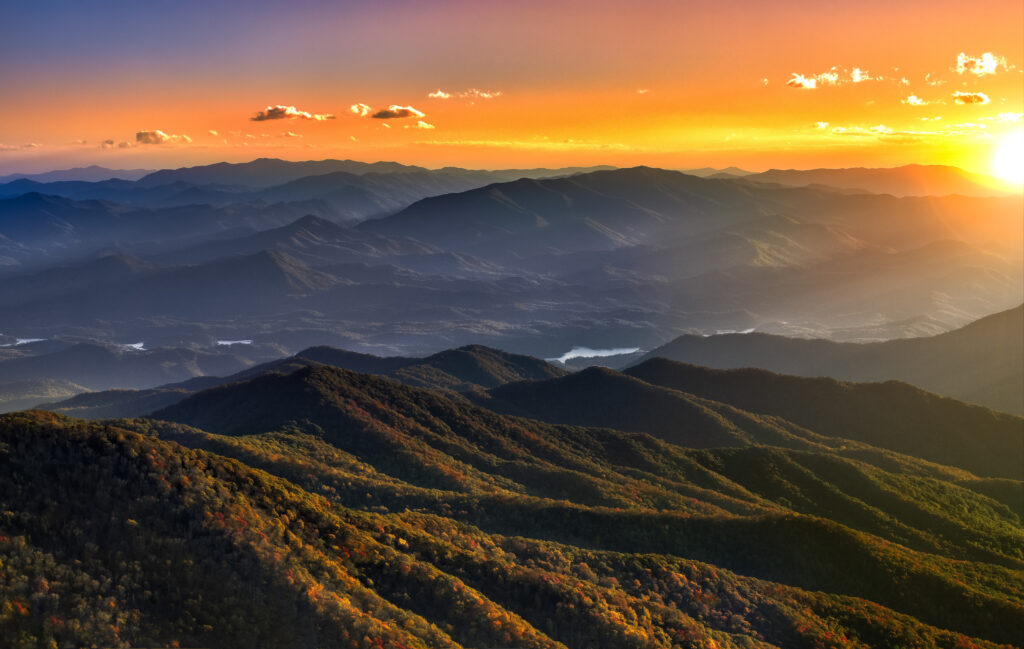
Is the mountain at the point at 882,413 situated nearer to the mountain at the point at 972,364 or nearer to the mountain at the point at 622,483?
the mountain at the point at 622,483

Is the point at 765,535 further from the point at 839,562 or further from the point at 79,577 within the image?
the point at 79,577

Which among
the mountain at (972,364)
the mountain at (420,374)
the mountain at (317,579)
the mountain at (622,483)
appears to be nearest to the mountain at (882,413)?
the mountain at (622,483)

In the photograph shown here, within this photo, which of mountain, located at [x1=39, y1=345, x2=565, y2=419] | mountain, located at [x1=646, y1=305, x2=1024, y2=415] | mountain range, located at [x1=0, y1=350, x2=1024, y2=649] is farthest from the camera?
mountain, located at [x1=39, y1=345, x2=565, y2=419]

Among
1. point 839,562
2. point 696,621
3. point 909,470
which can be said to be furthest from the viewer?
point 909,470

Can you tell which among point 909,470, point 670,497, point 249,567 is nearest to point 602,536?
point 670,497

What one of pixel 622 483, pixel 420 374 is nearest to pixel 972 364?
pixel 420 374

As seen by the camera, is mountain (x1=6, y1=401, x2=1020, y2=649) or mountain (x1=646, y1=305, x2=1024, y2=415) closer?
mountain (x1=6, y1=401, x2=1020, y2=649)

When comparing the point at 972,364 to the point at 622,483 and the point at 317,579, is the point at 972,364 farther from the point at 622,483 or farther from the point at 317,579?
the point at 317,579

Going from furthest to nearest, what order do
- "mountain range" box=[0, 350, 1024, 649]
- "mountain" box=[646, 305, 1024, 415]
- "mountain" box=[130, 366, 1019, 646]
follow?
"mountain" box=[646, 305, 1024, 415]
"mountain" box=[130, 366, 1019, 646]
"mountain range" box=[0, 350, 1024, 649]

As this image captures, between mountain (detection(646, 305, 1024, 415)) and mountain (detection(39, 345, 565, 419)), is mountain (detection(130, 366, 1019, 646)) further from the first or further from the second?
mountain (detection(646, 305, 1024, 415))

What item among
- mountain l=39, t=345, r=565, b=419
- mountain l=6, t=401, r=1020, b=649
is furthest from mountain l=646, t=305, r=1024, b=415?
mountain l=6, t=401, r=1020, b=649

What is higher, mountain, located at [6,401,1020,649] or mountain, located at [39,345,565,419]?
mountain, located at [6,401,1020,649]
